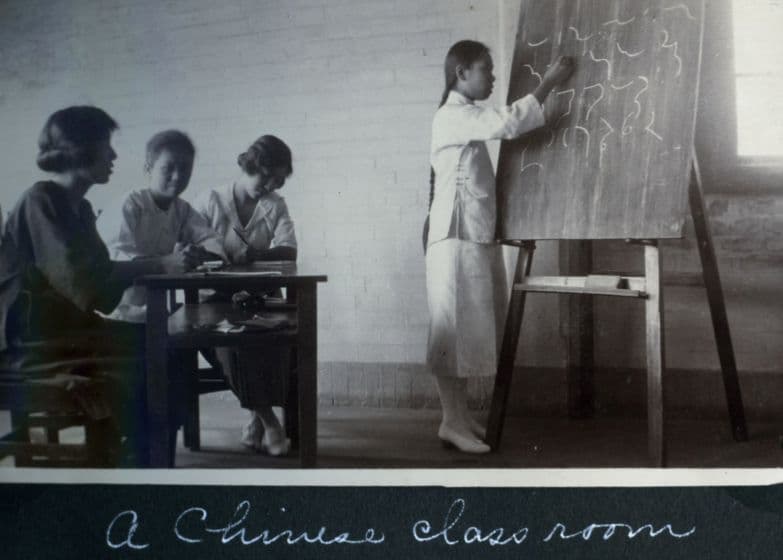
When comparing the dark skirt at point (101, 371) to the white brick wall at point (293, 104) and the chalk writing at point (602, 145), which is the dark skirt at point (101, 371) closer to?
the white brick wall at point (293, 104)

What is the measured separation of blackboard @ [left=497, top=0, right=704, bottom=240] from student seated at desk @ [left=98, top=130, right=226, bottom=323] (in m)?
0.77

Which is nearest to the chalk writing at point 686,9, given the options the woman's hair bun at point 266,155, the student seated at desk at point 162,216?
the woman's hair bun at point 266,155

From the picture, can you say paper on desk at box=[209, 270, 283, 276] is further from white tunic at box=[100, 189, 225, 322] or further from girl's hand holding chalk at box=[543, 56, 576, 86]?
girl's hand holding chalk at box=[543, 56, 576, 86]

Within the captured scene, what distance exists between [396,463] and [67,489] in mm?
812

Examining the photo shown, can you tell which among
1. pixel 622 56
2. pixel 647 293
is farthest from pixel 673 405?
pixel 622 56

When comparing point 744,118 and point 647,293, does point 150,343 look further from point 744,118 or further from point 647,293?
point 744,118

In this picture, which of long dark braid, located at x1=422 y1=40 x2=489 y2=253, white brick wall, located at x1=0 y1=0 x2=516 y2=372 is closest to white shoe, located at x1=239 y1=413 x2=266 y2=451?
white brick wall, located at x1=0 y1=0 x2=516 y2=372

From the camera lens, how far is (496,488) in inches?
65.4

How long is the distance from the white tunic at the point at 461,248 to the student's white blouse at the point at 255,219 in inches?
14.5

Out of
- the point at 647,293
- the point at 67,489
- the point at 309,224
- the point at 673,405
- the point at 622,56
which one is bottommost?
the point at 67,489

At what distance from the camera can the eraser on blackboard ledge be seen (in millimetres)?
1608

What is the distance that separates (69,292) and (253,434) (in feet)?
1.84

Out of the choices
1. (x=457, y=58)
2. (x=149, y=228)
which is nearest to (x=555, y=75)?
(x=457, y=58)

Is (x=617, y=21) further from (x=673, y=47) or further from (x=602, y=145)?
(x=602, y=145)
